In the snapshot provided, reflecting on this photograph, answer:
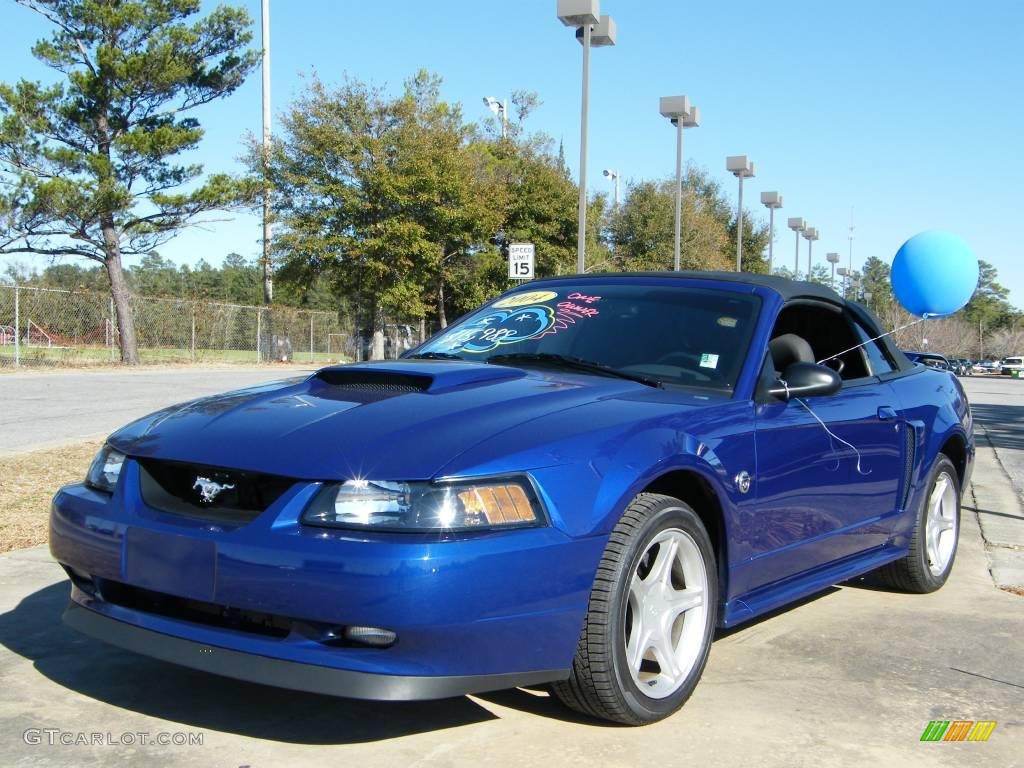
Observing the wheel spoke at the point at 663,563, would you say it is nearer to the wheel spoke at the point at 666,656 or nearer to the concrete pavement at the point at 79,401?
the wheel spoke at the point at 666,656

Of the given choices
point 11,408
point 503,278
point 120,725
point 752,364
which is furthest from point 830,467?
point 503,278

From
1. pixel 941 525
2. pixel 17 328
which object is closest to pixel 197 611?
pixel 941 525

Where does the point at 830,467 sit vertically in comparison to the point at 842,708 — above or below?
above

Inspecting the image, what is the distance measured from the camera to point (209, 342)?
28844 millimetres

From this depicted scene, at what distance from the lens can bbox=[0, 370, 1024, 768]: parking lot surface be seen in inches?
114

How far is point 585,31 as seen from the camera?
16.7 metres

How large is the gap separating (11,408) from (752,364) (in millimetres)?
10619

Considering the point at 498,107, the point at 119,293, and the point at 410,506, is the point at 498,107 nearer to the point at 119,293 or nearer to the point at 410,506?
the point at 119,293

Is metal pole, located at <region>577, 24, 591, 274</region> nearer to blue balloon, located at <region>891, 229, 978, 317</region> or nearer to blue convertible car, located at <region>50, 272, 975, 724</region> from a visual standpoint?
blue balloon, located at <region>891, 229, 978, 317</region>

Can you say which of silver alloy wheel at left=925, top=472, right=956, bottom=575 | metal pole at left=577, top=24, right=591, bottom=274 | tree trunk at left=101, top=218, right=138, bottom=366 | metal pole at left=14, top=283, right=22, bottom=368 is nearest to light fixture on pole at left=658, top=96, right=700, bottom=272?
metal pole at left=577, top=24, right=591, bottom=274

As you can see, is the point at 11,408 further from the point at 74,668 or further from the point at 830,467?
the point at 830,467

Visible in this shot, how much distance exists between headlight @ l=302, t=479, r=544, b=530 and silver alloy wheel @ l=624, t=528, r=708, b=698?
1.94 ft

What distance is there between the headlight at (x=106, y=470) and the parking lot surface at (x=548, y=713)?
27.3 inches

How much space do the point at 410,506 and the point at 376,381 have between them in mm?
962
